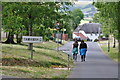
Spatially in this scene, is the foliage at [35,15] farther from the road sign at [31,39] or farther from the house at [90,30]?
the house at [90,30]

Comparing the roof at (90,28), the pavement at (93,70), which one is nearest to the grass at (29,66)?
the pavement at (93,70)

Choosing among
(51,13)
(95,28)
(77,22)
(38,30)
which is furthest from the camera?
(77,22)

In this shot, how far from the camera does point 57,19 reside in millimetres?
31797

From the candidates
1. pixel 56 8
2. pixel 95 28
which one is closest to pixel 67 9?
pixel 56 8

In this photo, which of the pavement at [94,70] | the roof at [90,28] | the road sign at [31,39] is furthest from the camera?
the roof at [90,28]

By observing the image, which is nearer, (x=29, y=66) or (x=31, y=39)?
(x=29, y=66)

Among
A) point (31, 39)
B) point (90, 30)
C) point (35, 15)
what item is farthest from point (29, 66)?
point (90, 30)

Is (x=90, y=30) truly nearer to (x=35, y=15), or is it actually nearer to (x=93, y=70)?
(x=35, y=15)

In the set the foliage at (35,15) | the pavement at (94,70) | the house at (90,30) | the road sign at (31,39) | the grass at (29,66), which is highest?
the foliage at (35,15)

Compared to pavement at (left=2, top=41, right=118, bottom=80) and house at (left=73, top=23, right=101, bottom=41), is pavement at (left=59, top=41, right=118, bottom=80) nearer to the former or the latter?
pavement at (left=2, top=41, right=118, bottom=80)

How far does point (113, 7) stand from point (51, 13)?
678cm

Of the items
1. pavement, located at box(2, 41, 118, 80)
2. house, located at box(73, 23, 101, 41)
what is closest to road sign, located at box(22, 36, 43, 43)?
pavement, located at box(2, 41, 118, 80)

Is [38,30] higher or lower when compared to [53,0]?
lower

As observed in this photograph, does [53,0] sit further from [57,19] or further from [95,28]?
[95,28]
